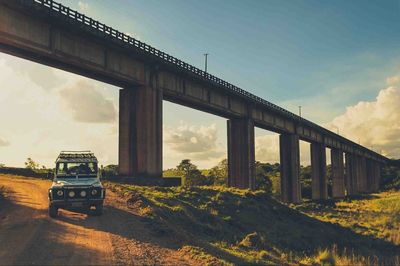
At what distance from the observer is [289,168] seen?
80312mm

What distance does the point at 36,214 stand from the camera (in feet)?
63.8

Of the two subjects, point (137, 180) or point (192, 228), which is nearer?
point (192, 228)

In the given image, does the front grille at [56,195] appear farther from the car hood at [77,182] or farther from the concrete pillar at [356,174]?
the concrete pillar at [356,174]

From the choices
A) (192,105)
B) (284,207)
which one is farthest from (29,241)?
(192,105)

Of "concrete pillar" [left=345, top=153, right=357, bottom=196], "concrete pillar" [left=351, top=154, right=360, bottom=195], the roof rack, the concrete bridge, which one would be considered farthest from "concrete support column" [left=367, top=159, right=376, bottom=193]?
the roof rack

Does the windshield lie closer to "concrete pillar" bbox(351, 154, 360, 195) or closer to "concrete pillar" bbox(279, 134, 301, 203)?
"concrete pillar" bbox(279, 134, 301, 203)

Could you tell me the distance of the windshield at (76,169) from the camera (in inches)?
767

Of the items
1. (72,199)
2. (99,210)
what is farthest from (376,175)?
(72,199)

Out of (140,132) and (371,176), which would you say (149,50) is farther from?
(371,176)

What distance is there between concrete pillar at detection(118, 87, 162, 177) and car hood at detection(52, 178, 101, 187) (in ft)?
68.4

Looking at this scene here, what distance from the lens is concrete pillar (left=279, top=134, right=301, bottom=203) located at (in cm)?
7956

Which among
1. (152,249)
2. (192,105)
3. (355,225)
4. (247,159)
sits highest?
(192,105)

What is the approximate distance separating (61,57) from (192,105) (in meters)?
23.3

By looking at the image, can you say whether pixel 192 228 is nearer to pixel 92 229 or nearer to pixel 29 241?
pixel 92 229
